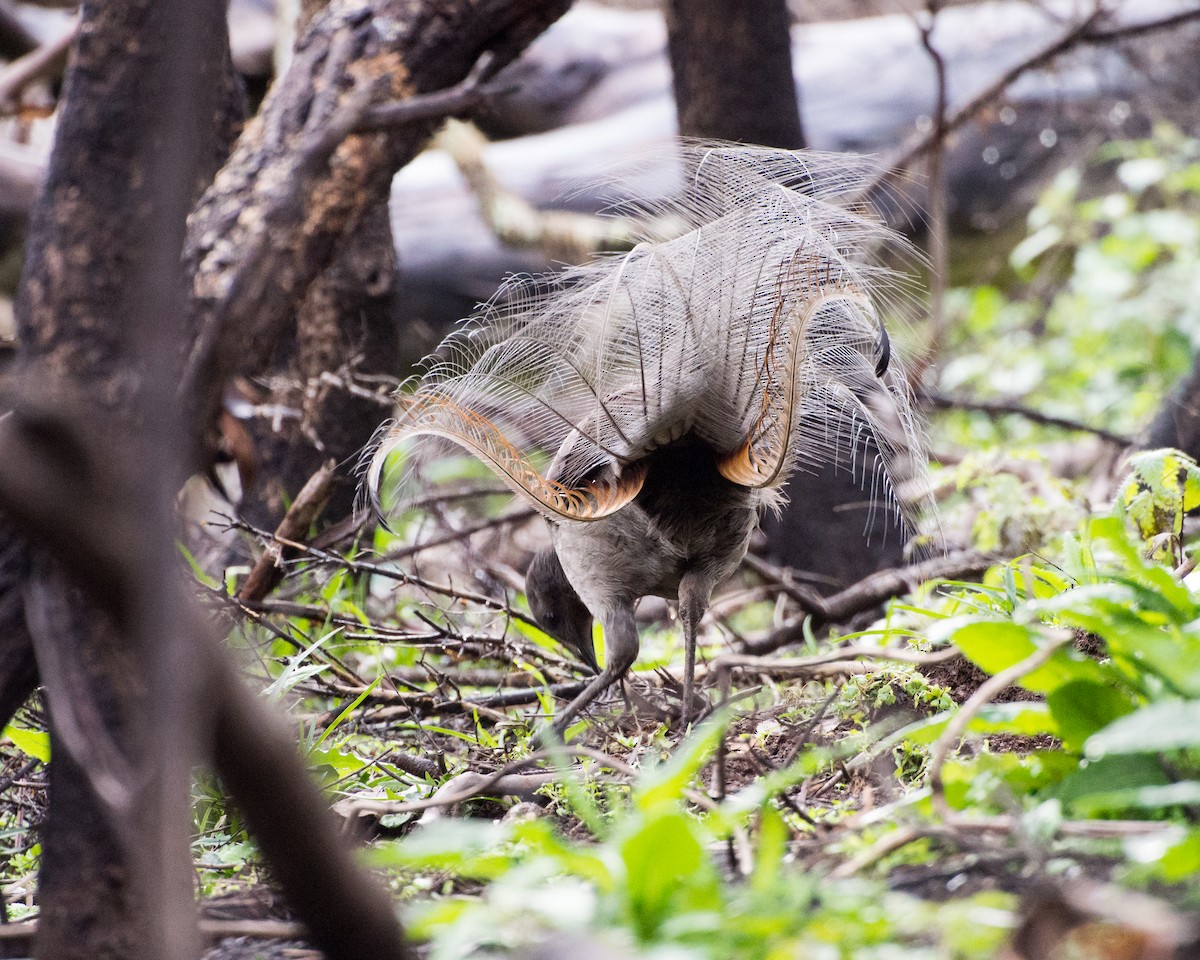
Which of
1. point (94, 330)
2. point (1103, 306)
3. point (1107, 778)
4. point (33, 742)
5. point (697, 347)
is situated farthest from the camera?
point (1103, 306)

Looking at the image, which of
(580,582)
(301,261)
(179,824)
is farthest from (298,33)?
(179,824)

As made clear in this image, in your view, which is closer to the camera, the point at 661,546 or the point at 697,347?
the point at 697,347

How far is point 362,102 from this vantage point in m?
3.37

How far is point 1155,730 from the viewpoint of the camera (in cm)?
153

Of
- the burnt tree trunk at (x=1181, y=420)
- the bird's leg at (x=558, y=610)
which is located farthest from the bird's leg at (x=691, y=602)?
the burnt tree trunk at (x=1181, y=420)

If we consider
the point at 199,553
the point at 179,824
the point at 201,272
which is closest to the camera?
the point at 179,824

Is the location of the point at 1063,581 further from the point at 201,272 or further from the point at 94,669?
the point at 201,272

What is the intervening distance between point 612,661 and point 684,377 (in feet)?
2.62

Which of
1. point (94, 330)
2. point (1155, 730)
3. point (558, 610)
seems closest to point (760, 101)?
point (558, 610)

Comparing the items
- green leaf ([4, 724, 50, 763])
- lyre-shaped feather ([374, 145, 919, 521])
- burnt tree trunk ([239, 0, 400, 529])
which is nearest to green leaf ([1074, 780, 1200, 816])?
lyre-shaped feather ([374, 145, 919, 521])

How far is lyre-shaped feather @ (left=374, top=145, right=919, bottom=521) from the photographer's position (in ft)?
8.91

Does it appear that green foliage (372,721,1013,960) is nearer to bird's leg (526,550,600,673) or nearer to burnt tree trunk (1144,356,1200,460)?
bird's leg (526,550,600,673)

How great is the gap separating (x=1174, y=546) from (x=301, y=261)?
270 centimetres

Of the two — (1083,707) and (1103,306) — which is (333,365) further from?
(1103,306)
